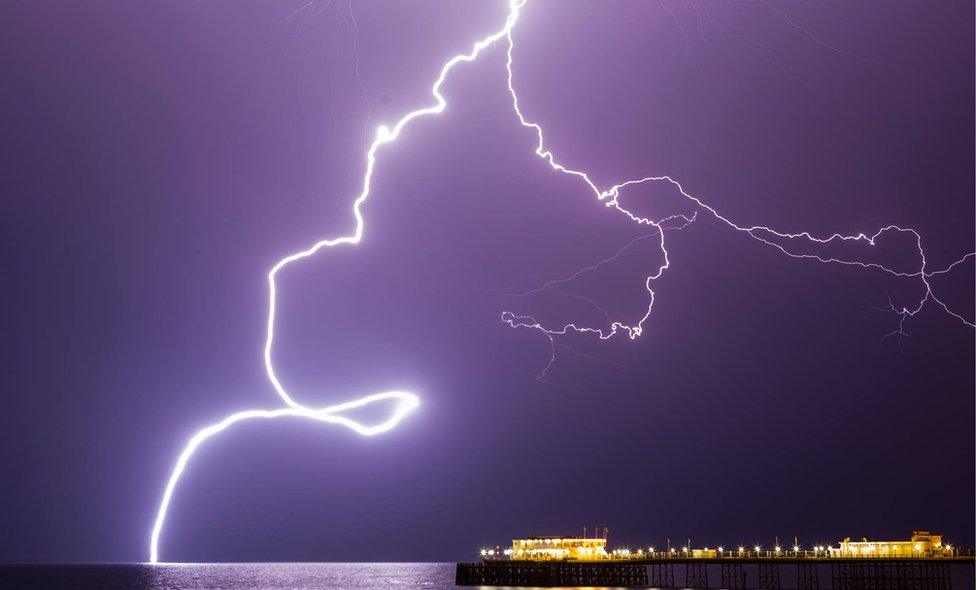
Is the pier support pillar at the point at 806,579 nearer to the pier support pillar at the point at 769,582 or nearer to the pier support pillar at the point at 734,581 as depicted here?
the pier support pillar at the point at 769,582

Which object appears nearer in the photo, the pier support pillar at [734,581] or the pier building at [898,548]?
the pier building at [898,548]

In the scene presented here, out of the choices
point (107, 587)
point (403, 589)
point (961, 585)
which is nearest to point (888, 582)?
point (961, 585)

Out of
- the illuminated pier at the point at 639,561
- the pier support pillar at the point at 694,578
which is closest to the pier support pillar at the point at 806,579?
the illuminated pier at the point at 639,561

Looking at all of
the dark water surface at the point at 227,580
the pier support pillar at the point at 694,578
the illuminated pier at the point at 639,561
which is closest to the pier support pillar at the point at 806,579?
the illuminated pier at the point at 639,561

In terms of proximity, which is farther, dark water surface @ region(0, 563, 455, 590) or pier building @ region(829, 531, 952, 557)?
dark water surface @ region(0, 563, 455, 590)

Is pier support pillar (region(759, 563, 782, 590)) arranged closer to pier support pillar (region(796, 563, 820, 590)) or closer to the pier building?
pier support pillar (region(796, 563, 820, 590))

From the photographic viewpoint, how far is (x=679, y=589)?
58.7 metres

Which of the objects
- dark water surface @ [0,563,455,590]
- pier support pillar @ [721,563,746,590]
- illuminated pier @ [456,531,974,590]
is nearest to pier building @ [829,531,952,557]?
illuminated pier @ [456,531,974,590]

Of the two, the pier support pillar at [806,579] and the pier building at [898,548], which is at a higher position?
the pier building at [898,548]

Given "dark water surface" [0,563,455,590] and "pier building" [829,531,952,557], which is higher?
"pier building" [829,531,952,557]

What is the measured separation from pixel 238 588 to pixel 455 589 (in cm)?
1559

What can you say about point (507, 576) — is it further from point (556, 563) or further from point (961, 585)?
point (961, 585)

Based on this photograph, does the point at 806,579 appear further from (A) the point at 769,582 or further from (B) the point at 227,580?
(B) the point at 227,580

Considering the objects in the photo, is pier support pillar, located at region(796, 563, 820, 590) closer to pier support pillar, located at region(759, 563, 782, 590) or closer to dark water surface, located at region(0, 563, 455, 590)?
pier support pillar, located at region(759, 563, 782, 590)
